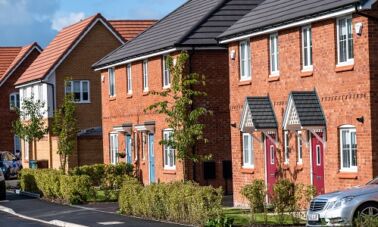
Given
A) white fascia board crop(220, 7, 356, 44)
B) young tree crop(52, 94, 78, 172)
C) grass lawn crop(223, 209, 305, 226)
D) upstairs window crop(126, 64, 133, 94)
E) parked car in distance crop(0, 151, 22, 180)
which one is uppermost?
white fascia board crop(220, 7, 356, 44)

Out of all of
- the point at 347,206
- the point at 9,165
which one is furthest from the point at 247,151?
the point at 9,165

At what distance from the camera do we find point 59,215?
109ft

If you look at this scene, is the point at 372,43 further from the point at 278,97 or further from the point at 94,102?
the point at 94,102

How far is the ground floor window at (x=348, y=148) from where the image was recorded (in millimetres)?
27375

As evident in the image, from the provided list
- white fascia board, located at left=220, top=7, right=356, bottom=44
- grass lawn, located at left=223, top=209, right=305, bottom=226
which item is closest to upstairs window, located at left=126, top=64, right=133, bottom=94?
white fascia board, located at left=220, top=7, right=356, bottom=44

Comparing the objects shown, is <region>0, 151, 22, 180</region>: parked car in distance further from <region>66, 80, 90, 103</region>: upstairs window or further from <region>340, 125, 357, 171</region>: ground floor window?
<region>340, 125, 357, 171</region>: ground floor window

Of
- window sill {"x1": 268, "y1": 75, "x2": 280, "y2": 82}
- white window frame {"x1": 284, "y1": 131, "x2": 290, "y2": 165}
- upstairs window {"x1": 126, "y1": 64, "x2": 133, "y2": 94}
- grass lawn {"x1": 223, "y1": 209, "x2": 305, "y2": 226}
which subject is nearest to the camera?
grass lawn {"x1": 223, "y1": 209, "x2": 305, "y2": 226}

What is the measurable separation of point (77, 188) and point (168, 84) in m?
5.59

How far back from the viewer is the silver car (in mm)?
22094

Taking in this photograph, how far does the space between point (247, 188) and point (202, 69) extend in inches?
478

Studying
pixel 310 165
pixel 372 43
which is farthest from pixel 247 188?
pixel 372 43

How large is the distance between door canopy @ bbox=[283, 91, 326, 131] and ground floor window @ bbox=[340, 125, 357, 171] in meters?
0.96

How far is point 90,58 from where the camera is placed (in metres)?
61.7

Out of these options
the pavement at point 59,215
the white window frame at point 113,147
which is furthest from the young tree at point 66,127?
the pavement at point 59,215
